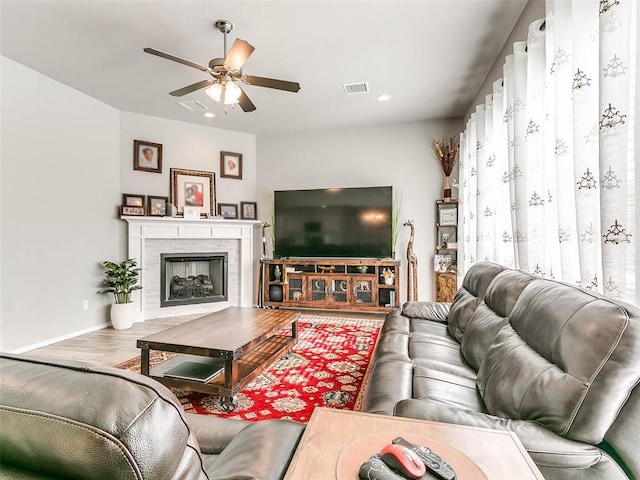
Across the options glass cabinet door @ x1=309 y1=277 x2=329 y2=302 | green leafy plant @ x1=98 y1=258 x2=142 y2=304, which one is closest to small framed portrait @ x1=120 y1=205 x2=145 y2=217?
green leafy plant @ x1=98 y1=258 x2=142 y2=304

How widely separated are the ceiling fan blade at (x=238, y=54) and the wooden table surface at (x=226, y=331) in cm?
192

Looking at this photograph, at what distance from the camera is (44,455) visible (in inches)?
16.4

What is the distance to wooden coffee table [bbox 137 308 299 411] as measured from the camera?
6.81 ft

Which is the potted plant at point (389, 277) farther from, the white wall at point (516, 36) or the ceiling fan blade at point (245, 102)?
the ceiling fan blade at point (245, 102)

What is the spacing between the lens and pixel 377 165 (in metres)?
5.03

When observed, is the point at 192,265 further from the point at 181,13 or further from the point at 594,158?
the point at 594,158

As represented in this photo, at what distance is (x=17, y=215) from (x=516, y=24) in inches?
186

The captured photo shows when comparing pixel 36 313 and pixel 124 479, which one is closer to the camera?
pixel 124 479

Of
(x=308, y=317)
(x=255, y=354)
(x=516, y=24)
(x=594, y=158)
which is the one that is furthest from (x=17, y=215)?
(x=516, y=24)

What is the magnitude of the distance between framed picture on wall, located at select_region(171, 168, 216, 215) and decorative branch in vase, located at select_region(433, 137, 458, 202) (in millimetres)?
3340

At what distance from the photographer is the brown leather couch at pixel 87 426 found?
41 cm

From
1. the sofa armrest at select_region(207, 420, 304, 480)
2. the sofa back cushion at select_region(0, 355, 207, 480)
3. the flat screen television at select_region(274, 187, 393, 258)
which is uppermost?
the flat screen television at select_region(274, 187, 393, 258)

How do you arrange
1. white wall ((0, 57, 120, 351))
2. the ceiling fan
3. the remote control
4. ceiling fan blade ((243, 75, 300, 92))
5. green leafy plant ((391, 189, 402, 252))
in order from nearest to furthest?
the remote control, the ceiling fan, ceiling fan blade ((243, 75, 300, 92)), white wall ((0, 57, 120, 351)), green leafy plant ((391, 189, 402, 252))

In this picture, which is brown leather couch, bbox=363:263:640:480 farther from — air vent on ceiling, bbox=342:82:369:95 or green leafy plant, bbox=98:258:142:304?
green leafy plant, bbox=98:258:142:304
